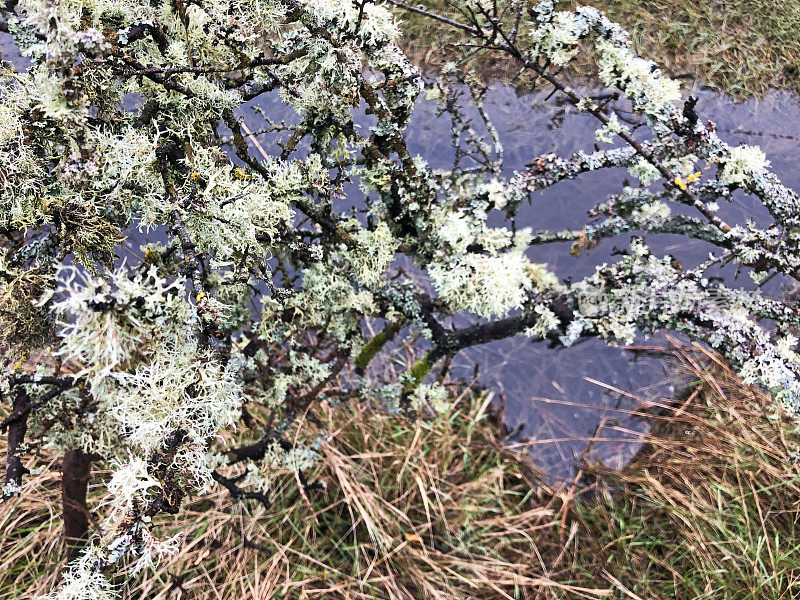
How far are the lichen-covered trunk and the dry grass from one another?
8.8 inches

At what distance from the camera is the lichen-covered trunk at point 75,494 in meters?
1.28

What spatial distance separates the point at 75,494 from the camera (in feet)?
4.39

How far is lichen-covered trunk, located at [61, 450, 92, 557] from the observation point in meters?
1.28

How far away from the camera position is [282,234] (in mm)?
943

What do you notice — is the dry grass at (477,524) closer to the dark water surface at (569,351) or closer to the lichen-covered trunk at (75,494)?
the dark water surface at (569,351)

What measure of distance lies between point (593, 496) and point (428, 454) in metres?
0.58

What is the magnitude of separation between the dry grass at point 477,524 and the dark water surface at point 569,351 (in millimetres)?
100

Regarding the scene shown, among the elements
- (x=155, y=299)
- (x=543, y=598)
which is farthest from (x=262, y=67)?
(x=543, y=598)

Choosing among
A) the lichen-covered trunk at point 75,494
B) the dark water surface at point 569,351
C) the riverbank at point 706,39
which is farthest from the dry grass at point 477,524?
the riverbank at point 706,39

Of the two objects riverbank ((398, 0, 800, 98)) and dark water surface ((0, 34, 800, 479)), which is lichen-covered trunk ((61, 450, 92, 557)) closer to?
dark water surface ((0, 34, 800, 479))

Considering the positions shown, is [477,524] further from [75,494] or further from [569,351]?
[75,494]

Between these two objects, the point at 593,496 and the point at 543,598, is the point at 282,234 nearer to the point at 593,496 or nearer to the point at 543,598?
the point at 543,598

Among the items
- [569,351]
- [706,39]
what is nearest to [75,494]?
[569,351]

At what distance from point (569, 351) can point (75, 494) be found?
1.57 metres
